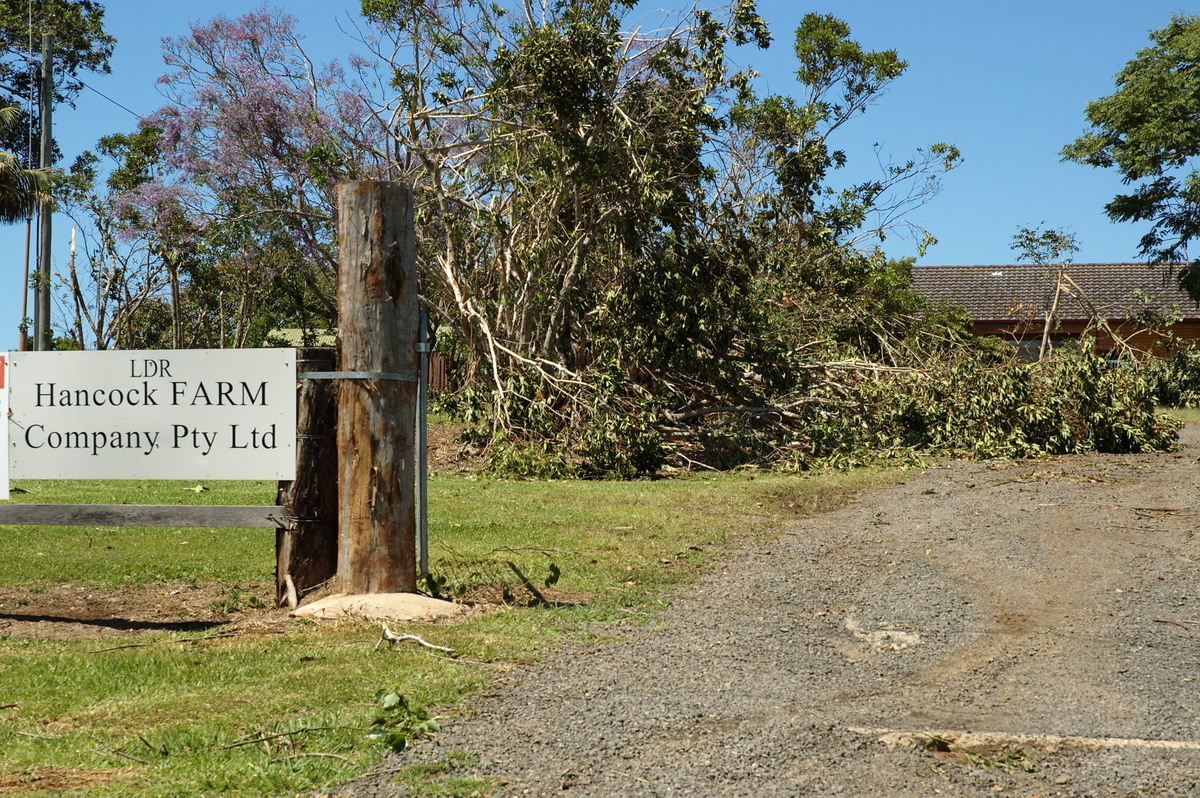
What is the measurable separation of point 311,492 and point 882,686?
9.99 ft

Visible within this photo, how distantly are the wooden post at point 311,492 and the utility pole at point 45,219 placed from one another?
16.7m

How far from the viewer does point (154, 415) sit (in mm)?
5941

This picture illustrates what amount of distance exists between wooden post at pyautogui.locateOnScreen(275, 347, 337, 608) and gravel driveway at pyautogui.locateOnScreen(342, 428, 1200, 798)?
5.35 ft

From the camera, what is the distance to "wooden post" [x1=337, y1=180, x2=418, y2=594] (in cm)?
576

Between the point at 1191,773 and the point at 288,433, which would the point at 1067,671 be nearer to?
the point at 1191,773

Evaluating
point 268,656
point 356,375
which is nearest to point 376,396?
point 356,375

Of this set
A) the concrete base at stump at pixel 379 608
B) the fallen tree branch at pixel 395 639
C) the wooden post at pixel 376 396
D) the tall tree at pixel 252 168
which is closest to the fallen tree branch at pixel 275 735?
the fallen tree branch at pixel 395 639

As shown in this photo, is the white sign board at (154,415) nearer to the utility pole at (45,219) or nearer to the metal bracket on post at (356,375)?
the metal bracket on post at (356,375)

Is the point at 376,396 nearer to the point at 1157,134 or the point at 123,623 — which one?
the point at 123,623

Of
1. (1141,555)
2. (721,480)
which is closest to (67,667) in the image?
(1141,555)

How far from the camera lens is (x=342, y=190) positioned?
5.94 m

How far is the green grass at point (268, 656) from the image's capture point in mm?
3512

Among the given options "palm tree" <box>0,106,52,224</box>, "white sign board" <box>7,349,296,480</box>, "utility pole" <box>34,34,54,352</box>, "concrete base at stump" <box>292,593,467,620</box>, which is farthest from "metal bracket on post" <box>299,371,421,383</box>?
"palm tree" <box>0,106,52,224</box>

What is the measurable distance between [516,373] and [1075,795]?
36.1 feet
